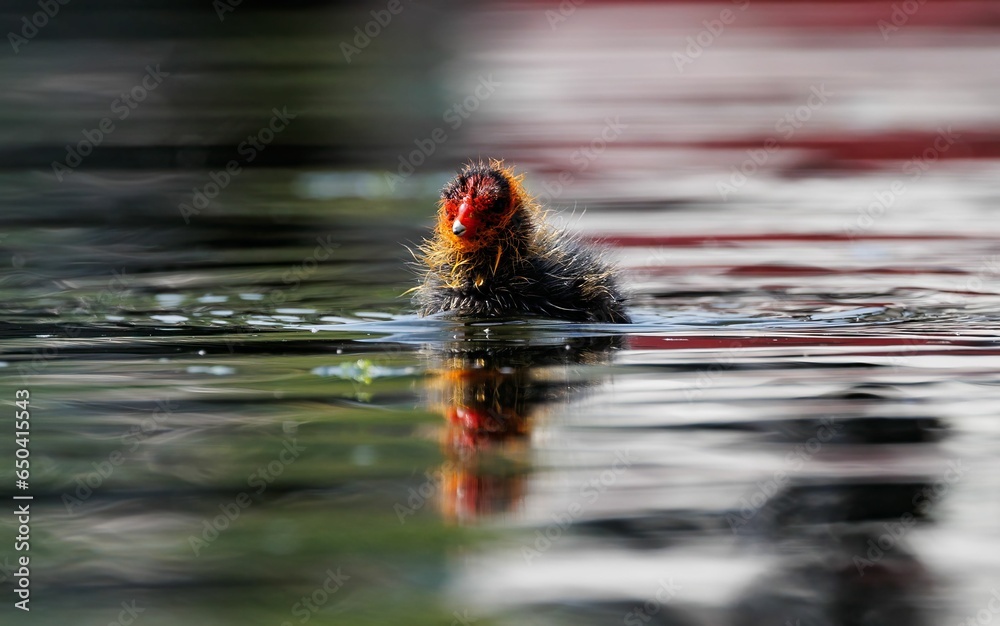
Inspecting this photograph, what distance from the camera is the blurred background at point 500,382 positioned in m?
3.91

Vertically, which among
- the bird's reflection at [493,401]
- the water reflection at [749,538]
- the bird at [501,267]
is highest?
the bird at [501,267]

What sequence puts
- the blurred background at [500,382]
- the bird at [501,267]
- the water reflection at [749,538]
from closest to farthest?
the water reflection at [749,538], the blurred background at [500,382], the bird at [501,267]

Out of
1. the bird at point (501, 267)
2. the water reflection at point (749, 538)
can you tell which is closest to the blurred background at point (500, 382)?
the water reflection at point (749, 538)

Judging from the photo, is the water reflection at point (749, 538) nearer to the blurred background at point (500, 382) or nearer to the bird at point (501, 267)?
the blurred background at point (500, 382)

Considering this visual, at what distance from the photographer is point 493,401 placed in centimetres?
561

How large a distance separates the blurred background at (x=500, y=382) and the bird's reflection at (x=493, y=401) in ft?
0.07

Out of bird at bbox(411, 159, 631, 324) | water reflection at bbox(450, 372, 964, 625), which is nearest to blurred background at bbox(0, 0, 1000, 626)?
water reflection at bbox(450, 372, 964, 625)

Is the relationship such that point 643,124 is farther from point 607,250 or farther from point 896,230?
point 607,250

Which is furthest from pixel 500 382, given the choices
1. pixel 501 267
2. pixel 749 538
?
pixel 749 538

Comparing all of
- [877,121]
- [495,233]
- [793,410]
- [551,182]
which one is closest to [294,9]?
[877,121]

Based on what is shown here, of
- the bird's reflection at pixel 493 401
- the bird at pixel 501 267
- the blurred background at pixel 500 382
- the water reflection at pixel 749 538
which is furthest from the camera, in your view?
the bird at pixel 501 267

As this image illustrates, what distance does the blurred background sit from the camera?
3908mm

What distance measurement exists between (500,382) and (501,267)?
6.06 feet

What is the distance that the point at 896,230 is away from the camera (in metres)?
10.8
